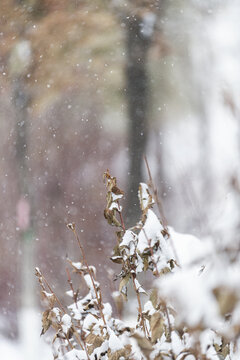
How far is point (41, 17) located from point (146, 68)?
32 centimetres

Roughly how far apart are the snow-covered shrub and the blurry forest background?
625 millimetres

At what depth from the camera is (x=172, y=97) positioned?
1149mm

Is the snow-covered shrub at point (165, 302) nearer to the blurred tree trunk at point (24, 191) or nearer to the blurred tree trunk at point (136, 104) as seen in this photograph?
the blurred tree trunk at point (136, 104)

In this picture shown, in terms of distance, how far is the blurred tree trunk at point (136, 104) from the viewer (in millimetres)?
1146

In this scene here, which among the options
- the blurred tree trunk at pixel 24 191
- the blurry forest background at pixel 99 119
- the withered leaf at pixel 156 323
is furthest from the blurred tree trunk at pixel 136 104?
Answer: the withered leaf at pixel 156 323

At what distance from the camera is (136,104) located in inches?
45.9

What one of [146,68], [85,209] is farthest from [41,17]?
[85,209]

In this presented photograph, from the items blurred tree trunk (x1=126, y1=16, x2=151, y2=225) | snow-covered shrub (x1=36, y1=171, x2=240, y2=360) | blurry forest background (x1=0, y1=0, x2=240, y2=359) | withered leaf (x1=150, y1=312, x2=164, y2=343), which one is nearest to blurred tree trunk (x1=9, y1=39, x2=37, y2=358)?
blurry forest background (x1=0, y1=0, x2=240, y2=359)

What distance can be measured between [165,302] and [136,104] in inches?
36.0

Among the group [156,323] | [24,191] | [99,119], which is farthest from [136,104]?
[156,323]

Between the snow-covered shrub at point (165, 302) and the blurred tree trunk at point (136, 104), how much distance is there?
0.62m

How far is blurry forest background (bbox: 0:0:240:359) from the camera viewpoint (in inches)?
43.3

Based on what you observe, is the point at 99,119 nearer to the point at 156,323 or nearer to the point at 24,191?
the point at 24,191

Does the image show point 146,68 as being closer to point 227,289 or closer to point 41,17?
point 41,17
